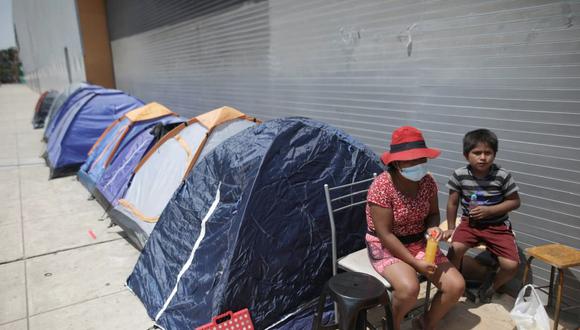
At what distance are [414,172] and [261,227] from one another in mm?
1116

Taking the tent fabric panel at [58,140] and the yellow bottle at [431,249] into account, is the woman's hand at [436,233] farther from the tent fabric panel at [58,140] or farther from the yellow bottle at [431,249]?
the tent fabric panel at [58,140]

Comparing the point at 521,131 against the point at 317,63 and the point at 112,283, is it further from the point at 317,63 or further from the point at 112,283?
the point at 112,283

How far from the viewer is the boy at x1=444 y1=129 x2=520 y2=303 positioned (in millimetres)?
2834

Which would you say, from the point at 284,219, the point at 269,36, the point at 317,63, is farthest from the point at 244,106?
the point at 284,219

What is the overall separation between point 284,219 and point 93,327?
6.18ft

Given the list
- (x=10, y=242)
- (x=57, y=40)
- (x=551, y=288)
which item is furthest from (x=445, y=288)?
(x=57, y=40)

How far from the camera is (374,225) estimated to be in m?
2.54

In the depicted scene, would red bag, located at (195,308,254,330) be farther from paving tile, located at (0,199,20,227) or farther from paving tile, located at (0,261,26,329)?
paving tile, located at (0,199,20,227)

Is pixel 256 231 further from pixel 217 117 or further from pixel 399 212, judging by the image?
pixel 217 117

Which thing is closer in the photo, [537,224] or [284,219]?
[284,219]

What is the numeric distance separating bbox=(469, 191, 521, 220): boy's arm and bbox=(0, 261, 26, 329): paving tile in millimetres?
3928

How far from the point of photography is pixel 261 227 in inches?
105

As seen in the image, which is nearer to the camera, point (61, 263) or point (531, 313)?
point (531, 313)

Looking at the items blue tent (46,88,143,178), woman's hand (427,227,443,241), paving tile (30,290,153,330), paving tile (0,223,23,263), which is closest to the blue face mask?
woman's hand (427,227,443,241)
